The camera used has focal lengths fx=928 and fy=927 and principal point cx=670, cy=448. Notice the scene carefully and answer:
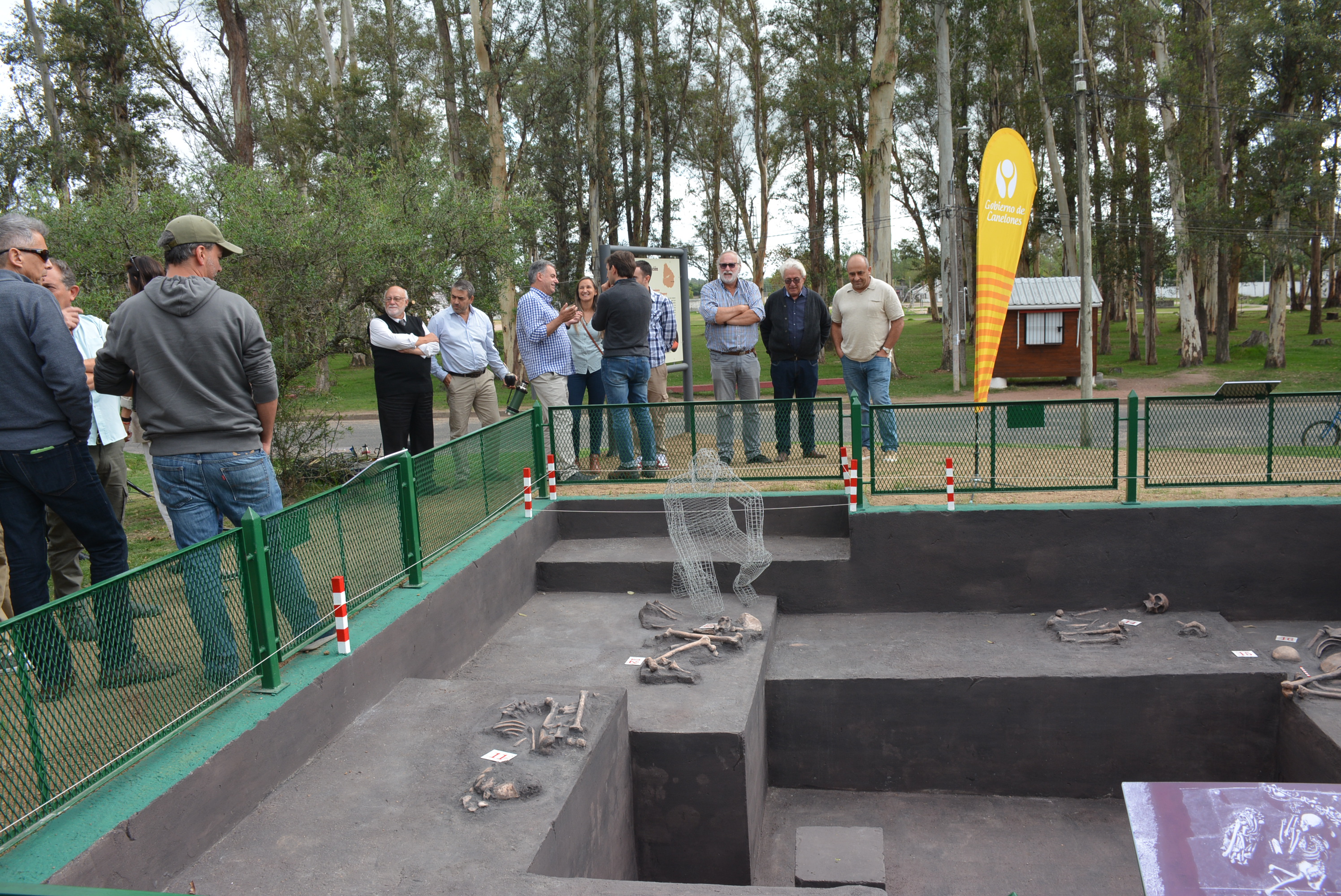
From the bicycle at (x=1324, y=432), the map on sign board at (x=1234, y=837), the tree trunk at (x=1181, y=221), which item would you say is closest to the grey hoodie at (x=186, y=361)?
the map on sign board at (x=1234, y=837)

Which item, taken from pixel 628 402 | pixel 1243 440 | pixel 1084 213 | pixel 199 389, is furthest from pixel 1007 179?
pixel 199 389

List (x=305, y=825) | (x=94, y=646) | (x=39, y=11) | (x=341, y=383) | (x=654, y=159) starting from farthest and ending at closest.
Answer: (x=654, y=159), (x=341, y=383), (x=39, y=11), (x=305, y=825), (x=94, y=646)

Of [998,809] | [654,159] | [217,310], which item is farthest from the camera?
[654,159]

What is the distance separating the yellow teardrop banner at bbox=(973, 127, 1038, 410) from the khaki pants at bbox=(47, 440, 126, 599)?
7.90 metres

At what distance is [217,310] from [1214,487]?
7.93m

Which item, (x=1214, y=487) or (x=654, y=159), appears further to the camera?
(x=654, y=159)

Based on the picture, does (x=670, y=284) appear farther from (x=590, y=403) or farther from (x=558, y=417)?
(x=558, y=417)

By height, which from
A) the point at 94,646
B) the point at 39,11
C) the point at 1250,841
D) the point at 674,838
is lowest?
the point at 674,838

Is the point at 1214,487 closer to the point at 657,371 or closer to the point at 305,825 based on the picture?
the point at 657,371

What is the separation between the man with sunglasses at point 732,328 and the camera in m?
9.51

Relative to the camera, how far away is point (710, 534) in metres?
7.96

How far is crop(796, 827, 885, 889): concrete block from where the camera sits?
4.79 metres

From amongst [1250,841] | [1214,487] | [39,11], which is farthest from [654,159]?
[1250,841]

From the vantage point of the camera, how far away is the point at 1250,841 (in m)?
2.63
